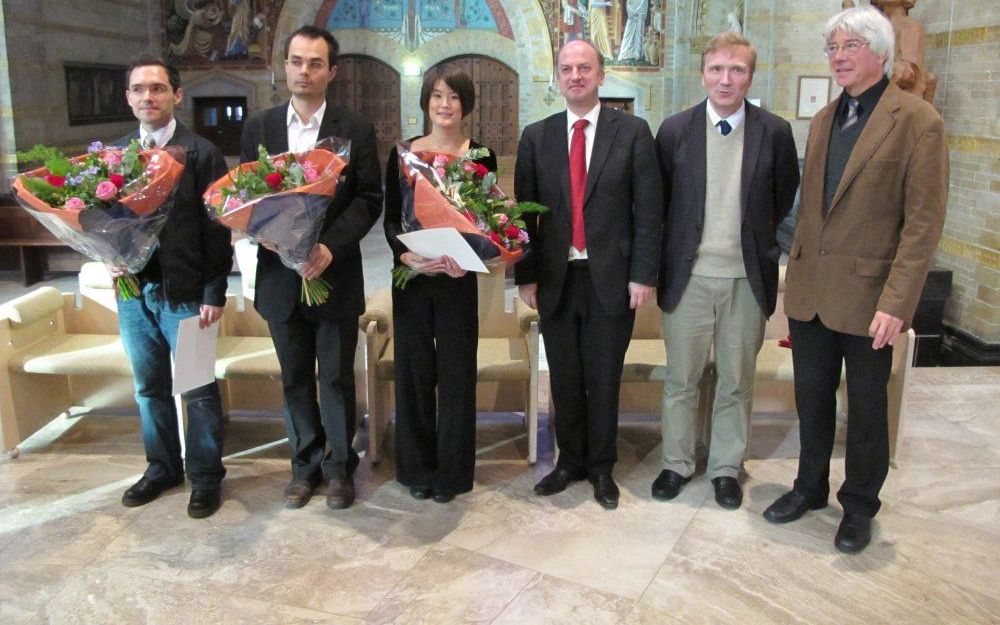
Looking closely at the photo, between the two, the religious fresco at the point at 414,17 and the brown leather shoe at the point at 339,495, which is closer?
the brown leather shoe at the point at 339,495

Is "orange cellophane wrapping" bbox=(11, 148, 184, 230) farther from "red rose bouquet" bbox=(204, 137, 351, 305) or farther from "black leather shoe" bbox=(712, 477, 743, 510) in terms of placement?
"black leather shoe" bbox=(712, 477, 743, 510)

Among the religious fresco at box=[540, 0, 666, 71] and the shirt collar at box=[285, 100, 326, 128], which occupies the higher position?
the religious fresco at box=[540, 0, 666, 71]

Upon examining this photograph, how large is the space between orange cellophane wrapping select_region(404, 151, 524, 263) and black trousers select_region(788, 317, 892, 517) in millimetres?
1095

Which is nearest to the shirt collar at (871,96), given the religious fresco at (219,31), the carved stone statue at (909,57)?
the carved stone statue at (909,57)

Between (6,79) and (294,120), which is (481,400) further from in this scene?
(6,79)

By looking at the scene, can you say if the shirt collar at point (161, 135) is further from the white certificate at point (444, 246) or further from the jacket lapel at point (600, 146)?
the jacket lapel at point (600, 146)

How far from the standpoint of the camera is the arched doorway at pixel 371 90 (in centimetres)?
1439

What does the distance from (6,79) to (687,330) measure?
906cm

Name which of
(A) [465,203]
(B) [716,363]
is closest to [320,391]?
(A) [465,203]

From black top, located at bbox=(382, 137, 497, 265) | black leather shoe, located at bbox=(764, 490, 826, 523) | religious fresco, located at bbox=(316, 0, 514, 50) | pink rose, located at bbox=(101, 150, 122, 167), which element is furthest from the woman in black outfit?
religious fresco, located at bbox=(316, 0, 514, 50)

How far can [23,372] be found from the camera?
3.86 meters

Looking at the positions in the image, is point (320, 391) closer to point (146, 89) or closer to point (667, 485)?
point (146, 89)

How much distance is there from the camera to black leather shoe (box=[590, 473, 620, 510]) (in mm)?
3303

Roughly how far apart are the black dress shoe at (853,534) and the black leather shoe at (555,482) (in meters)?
→ 0.97
